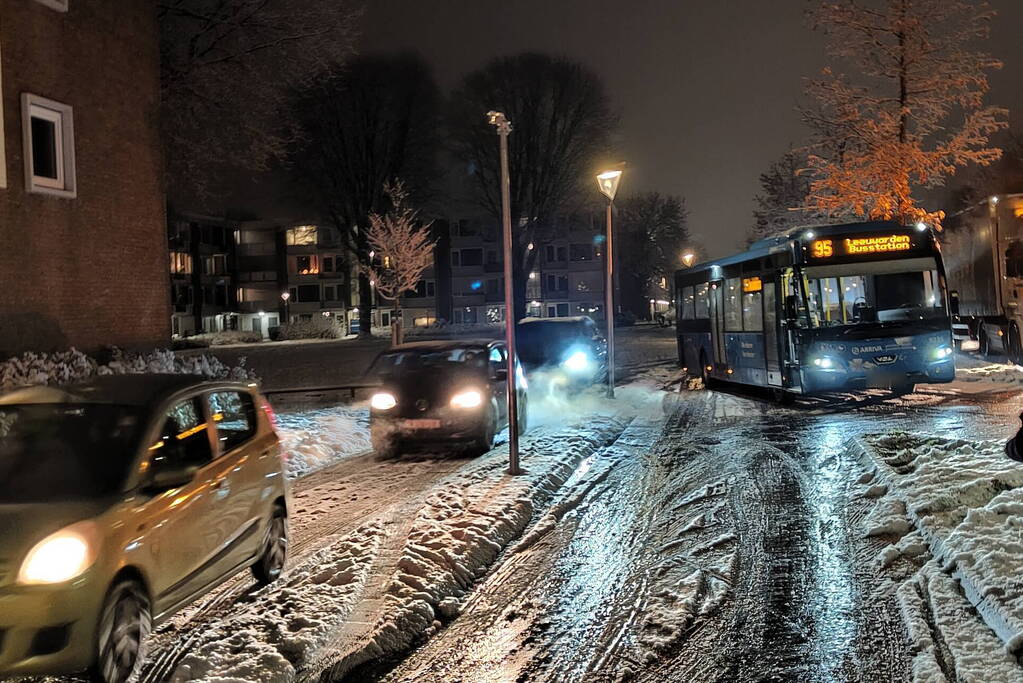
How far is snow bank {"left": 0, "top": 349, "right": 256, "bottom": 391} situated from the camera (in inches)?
469

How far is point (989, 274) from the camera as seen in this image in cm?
2405

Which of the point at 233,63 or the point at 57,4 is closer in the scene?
the point at 57,4

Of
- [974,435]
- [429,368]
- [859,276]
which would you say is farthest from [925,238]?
[429,368]

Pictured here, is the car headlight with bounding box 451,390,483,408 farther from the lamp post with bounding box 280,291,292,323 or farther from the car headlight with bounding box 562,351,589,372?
the lamp post with bounding box 280,291,292,323

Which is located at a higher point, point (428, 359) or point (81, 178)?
point (81, 178)

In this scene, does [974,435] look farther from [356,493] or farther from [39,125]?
[39,125]

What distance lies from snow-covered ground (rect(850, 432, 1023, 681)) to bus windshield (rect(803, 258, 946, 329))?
5.51 meters

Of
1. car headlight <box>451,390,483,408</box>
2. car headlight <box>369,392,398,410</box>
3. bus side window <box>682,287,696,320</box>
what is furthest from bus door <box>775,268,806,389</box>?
car headlight <box>369,392,398,410</box>

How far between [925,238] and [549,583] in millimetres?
12539

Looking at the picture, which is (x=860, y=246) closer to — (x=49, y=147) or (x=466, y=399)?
(x=466, y=399)

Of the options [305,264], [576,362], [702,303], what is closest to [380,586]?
[576,362]

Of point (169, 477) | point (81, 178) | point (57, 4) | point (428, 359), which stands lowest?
point (169, 477)

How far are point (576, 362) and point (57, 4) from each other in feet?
44.9

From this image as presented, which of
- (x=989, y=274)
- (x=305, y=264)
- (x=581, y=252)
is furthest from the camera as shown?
(x=305, y=264)
